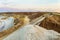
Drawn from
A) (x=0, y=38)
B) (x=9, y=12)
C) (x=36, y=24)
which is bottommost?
(x=0, y=38)

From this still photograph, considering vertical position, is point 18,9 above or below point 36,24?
above

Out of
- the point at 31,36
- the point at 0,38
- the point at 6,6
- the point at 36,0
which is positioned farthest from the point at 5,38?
the point at 36,0

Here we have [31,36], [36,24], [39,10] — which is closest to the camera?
[31,36]

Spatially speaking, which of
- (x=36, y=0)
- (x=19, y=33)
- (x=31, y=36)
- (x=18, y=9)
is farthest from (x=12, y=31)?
(x=36, y=0)

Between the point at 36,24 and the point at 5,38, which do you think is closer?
the point at 5,38

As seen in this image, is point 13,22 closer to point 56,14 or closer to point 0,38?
point 0,38

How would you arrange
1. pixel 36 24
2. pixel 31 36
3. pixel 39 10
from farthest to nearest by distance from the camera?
pixel 39 10
pixel 36 24
pixel 31 36

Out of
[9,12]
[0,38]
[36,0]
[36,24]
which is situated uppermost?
[36,0]

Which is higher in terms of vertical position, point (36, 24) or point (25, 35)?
point (36, 24)

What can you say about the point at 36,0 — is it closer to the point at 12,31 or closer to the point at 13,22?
the point at 13,22
